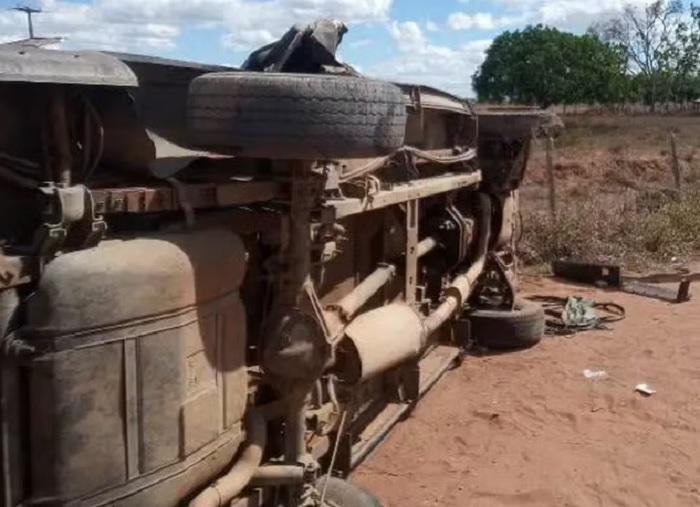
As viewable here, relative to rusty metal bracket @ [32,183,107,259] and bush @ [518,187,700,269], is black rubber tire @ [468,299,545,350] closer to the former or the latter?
bush @ [518,187,700,269]

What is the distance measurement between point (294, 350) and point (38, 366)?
1.30 metres

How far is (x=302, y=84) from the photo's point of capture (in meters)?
3.39

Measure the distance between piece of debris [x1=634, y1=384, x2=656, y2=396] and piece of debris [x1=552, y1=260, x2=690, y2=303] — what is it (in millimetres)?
3410

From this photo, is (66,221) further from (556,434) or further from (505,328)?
(505,328)

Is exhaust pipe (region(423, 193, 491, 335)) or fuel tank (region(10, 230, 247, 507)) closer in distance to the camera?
fuel tank (region(10, 230, 247, 507))

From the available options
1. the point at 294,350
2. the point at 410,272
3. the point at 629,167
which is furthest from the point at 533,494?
the point at 629,167

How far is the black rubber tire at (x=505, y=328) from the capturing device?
887 centimetres

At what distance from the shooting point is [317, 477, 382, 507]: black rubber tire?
15.1 ft

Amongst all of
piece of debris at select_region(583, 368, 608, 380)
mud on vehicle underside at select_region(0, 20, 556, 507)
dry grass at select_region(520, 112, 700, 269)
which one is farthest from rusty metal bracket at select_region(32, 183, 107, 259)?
dry grass at select_region(520, 112, 700, 269)

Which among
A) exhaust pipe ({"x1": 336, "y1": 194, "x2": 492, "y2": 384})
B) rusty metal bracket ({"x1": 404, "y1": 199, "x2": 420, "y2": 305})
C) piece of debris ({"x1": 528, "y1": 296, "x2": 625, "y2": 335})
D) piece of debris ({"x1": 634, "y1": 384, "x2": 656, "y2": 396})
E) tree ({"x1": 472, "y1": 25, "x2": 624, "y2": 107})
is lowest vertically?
piece of debris ({"x1": 634, "y1": 384, "x2": 656, "y2": 396})

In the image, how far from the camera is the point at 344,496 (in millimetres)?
4645

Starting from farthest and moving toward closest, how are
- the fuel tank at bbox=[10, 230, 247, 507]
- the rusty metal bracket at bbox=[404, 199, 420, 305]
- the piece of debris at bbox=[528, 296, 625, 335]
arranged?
the piece of debris at bbox=[528, 296, 625, 335] < the rusty metal bracket at bbox=[404, 199, 420, 305] < the fuel tank at bbox=[10, 230, 247, 507]

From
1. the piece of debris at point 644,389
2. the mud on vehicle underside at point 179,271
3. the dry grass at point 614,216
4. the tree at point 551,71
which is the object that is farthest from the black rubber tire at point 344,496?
the tree at point 551,71

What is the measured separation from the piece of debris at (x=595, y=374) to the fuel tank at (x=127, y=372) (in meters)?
5.03
